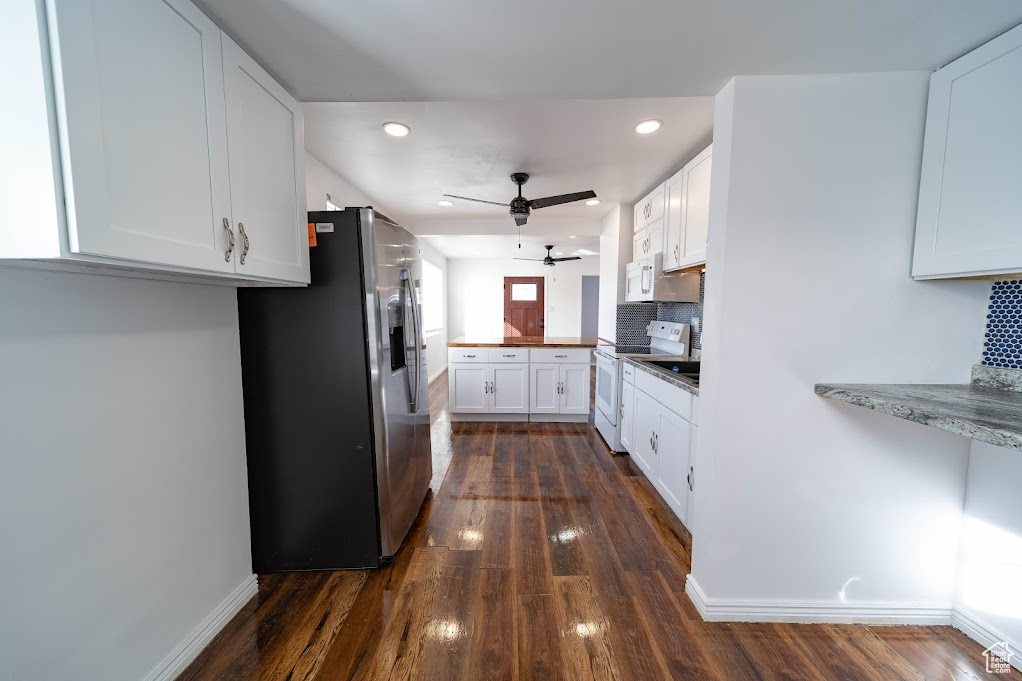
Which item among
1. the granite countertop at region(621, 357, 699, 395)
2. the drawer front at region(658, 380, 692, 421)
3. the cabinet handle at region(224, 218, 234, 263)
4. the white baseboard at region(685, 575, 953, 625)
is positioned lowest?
the white baseboard at region(685, 575, 953, 625)

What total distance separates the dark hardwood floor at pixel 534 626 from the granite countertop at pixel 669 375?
2.88ft

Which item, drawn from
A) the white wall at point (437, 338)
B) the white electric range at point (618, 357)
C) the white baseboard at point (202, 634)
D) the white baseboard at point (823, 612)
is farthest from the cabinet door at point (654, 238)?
the white wall at point (437, 338)

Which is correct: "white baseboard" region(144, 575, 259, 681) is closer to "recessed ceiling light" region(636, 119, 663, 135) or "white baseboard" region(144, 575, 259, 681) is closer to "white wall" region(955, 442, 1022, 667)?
"white wall" region(955, 442, 1022, 667)

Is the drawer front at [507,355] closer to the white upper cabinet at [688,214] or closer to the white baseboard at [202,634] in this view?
the white upper cabinet at [688,214]

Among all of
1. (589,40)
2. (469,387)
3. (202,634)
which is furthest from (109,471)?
(469,387)

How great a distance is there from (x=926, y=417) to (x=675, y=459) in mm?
1275

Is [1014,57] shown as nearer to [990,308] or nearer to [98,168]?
[990,308]

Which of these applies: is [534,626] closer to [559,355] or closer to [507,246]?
[559,355]

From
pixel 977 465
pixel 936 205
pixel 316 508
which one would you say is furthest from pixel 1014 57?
pixel 316 508

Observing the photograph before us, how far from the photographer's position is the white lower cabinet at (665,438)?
2057 millimetres

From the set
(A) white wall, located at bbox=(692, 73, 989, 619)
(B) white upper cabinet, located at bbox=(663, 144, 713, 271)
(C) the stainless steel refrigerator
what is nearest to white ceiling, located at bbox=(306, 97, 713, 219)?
(B) white upper cabinet, located at bbox=(663, 144, 713, 271)

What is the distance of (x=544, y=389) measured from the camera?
4.10 meters

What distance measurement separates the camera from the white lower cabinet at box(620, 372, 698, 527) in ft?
6.75

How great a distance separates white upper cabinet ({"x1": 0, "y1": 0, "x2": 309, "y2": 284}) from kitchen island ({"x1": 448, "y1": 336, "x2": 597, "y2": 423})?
109 inches
